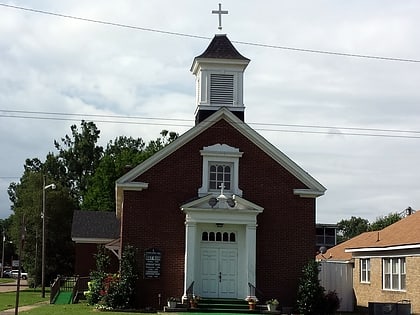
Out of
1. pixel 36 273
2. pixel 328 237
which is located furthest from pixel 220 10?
pixel 328 237

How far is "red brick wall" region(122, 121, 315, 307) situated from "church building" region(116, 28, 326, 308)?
42 mm

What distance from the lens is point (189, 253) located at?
30.2m

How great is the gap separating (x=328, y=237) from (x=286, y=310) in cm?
6570

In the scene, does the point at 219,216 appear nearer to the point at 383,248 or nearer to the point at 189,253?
the point at 189,253

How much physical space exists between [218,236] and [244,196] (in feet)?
6.70

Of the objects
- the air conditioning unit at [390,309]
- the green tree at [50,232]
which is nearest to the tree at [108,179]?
the green tree at [50,232]

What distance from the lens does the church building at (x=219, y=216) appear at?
30531 millimetres

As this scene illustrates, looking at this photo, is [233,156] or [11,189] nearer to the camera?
[233,156]

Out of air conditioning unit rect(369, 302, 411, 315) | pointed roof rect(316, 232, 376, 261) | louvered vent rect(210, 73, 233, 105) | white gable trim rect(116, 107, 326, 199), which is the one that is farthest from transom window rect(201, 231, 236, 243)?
air conditioning unit rect(369, 302, 411, 315)

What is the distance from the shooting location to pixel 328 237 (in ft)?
312

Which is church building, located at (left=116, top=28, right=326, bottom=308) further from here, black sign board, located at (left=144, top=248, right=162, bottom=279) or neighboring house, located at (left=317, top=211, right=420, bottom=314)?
neighboring house, located at (left=317, top=211, right=420, bottom=314)

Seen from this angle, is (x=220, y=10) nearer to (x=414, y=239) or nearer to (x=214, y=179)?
(x=214, y=179)

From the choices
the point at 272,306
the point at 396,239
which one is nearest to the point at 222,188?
the point at 272,306

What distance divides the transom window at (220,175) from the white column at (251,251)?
2.18 meters
